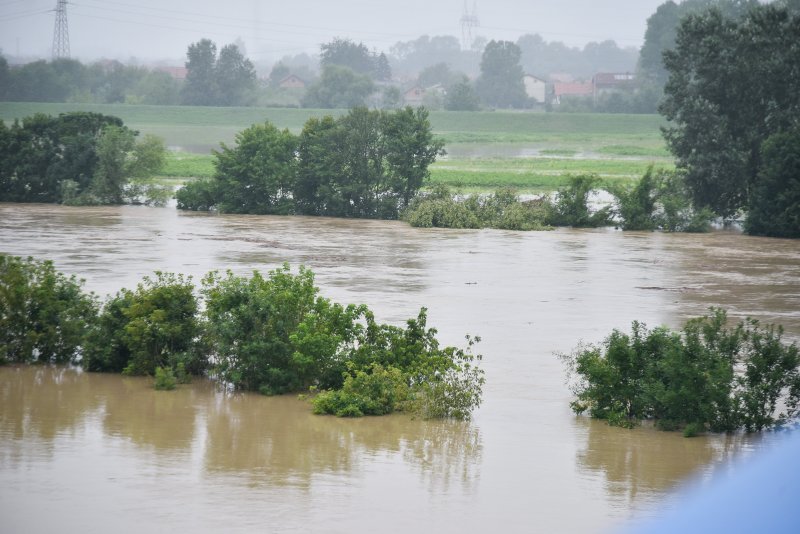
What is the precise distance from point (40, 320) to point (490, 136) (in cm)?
7488

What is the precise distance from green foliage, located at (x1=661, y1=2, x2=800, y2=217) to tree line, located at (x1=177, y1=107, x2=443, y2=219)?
26.4 ft

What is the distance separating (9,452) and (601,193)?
1477 inches

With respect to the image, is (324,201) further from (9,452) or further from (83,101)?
(83,101)

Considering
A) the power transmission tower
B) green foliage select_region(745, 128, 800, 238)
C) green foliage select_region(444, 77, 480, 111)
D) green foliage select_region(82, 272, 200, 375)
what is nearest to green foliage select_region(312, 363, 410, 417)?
green foliage select_region(82, 272, 200, 375)

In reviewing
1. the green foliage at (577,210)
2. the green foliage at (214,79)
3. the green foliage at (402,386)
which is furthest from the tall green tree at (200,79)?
the green foliage at (402,386)

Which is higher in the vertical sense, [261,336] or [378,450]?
[261,336]

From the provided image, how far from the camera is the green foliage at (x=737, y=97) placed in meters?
32.1

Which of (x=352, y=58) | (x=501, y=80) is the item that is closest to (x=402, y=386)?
(x=501, y=80)

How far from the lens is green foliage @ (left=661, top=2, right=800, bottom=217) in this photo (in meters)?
32.1

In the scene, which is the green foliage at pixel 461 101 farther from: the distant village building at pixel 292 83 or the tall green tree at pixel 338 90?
the distant village building at pixel 292 83

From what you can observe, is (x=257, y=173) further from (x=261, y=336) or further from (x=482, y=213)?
(x=261, y=336)

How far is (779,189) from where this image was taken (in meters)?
29.8

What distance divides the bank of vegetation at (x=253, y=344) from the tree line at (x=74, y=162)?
23.3 meters

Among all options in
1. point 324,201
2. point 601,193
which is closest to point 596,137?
point 601,193
